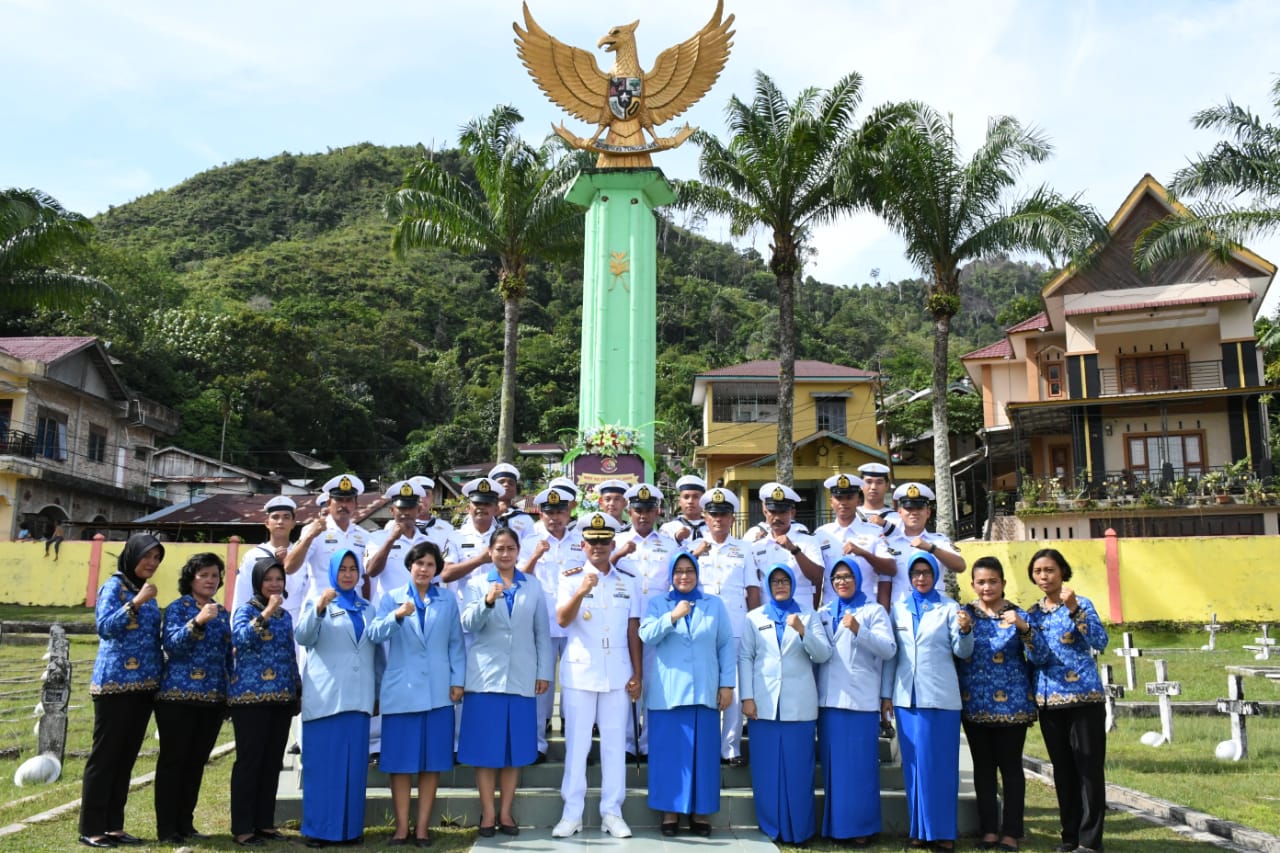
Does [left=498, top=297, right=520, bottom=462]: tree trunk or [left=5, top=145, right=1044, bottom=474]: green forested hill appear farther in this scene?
[left=5, top=145, right=1044, bottom=474]: green forested hill

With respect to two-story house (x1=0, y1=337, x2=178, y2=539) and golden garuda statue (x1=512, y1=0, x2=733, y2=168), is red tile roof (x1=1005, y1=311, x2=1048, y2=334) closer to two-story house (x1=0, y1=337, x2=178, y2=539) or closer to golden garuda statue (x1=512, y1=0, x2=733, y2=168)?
golden garuda statue (x1=512, y1=0, x2=733, y2=168)

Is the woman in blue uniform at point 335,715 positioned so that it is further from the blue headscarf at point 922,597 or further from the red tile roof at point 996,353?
the red tile roof at point 996,353

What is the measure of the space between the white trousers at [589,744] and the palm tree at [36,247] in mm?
17234

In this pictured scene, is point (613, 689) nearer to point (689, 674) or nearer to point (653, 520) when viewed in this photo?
point (689, 674)

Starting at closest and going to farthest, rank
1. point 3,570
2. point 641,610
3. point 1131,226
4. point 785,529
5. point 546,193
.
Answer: point 641,610, point 785,529, point 546,193, point 3,570, point 1131,226

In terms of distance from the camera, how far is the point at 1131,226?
25656 mm

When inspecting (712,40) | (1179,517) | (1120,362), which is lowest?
(1179,517)

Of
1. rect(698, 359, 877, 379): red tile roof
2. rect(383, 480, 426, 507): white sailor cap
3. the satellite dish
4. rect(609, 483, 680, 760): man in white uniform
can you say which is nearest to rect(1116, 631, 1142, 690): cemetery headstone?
rect(609, 483, 680, 760): man in white uniform

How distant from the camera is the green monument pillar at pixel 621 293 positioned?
1670cm

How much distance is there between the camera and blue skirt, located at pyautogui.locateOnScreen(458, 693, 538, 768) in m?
5.82

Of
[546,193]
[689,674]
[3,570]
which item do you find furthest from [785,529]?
[3,570]

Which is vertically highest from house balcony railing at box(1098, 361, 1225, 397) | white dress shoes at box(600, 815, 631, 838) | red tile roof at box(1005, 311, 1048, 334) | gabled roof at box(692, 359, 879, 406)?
red tile roof at box(1005, 311, 1048, 334)

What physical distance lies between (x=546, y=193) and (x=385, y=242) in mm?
44637

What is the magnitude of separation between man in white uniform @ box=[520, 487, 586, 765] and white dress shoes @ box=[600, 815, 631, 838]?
3.17 ft
